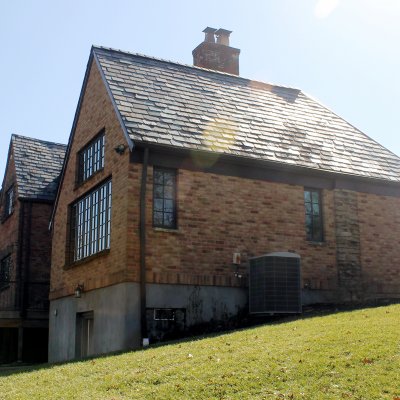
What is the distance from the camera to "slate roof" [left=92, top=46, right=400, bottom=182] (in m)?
16.1

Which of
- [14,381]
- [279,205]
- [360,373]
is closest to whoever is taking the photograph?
[360,373]

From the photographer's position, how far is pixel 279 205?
16.9 m

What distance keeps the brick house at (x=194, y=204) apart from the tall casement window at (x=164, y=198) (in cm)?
3

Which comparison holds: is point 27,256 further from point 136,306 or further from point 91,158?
point 136,306

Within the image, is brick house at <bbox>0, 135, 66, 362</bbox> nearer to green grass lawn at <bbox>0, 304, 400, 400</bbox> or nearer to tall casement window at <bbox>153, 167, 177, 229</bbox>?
tall casement window at <bbox>153, 167, 177, 229</bbox>

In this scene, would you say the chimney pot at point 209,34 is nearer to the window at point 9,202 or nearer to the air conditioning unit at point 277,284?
the window at point 9,202

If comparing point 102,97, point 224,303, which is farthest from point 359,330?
point 102,97

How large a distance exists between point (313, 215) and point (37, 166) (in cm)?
1331

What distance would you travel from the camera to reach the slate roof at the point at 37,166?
24719 mm

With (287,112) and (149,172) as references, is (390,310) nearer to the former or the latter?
(149,172)

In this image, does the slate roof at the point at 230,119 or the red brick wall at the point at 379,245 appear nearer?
the slate roof at the point at 230,119

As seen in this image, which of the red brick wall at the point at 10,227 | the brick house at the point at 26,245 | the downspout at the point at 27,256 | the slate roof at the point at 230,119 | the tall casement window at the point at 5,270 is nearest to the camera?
the slate roof at the point at 230,119

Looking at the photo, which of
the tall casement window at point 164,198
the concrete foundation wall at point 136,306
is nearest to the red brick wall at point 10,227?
the concrete foundation wall at point 136,306

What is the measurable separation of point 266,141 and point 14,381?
949 cm
